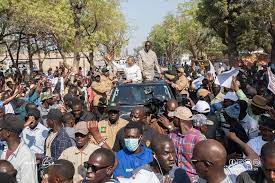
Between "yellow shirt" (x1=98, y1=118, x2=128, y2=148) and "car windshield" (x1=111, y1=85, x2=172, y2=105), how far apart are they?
3.12 meters

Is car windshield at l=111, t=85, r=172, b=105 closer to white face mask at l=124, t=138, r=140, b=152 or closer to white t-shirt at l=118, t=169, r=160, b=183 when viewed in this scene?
white face mask at l=124, t=138, r=140, b=152

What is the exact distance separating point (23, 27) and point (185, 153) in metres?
19.6

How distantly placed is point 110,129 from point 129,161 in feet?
6.11

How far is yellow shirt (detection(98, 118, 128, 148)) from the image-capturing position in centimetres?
657

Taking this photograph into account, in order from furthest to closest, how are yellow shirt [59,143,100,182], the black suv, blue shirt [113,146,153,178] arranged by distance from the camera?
the black suv
yellow shirt [59,143,100,182]
blue shirt [113,146,153,178]

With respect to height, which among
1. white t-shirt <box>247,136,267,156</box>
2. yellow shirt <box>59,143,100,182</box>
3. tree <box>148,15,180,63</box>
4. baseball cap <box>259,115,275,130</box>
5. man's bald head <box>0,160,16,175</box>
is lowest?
tree <box>148,15,180,63</box>

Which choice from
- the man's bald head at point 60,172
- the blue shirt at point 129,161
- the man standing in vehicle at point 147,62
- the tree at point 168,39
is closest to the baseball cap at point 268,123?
the blue shirt at point 129,161

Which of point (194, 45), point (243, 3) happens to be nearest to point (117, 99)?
point (243, 3)

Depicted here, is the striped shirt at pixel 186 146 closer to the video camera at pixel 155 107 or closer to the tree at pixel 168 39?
the video camera at pixel 155 107

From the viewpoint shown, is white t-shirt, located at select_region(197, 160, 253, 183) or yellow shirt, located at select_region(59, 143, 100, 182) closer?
white t-shirt, located at select_region(197, 160, 253, 183)

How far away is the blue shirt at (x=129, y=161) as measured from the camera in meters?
4.79

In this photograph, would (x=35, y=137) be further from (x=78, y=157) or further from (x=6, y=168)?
(x=6, y=168)

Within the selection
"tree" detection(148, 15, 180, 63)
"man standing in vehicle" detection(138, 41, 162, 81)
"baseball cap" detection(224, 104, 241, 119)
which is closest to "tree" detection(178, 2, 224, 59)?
"tree" detection(148, 15, 180, 63)

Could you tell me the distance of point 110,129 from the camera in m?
6.66
